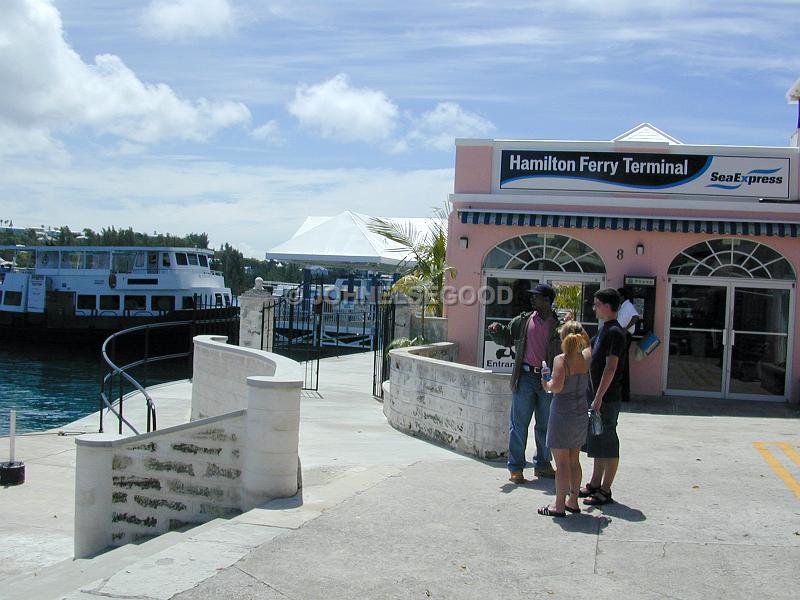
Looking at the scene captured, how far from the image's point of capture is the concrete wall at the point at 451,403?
8242mm

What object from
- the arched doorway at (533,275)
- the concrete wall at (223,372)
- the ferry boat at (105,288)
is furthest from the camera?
the ferry boat at (105,288)

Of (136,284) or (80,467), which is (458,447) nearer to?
(80,467)

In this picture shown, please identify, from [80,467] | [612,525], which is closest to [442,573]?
[612,525]

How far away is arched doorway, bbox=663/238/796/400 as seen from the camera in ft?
44.9

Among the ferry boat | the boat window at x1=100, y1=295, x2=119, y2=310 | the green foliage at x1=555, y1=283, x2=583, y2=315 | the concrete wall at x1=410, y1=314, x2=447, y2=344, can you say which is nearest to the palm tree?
the concrete wall at x1=410, y1=314, x2=447, y2=344

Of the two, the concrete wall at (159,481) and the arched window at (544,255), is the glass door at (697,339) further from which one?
the concrete wall at (159,481)

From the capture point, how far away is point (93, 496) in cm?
718

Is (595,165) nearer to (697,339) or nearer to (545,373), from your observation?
(697,339)

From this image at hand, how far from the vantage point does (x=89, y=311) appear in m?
46.9

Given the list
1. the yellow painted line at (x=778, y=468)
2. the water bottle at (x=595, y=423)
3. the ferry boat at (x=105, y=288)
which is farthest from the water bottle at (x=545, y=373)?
the ferry boat at (x=105, y=288)

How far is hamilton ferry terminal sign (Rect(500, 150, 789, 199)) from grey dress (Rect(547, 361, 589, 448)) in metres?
8.64

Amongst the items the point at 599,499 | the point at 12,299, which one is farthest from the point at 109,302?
the point at 599,499

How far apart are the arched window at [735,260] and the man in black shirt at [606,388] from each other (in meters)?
8.11

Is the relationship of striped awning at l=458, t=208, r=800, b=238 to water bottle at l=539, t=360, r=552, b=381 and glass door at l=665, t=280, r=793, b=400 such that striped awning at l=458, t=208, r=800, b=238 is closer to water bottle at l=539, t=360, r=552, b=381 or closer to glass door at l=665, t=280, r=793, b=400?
glass door at l=665, t=280, r=793, b=400
